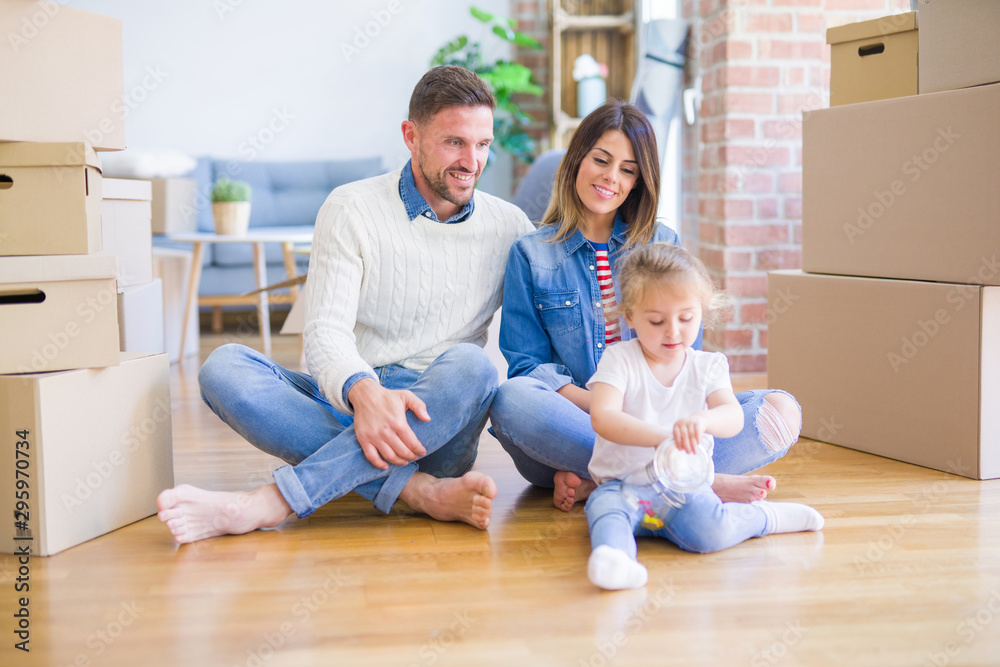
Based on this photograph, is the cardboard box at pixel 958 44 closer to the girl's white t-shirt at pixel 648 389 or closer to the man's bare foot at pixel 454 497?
the girl's white t-shirt at pixel 648 389

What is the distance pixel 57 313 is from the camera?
1.27m

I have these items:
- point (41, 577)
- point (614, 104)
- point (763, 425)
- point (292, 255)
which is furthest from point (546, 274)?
point (292, 255)

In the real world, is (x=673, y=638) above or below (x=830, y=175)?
below

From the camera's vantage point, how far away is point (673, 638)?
965 millimetres

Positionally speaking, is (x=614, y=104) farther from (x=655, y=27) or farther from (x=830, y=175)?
(x=655, y=27)

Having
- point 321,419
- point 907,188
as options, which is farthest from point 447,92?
point 907,188

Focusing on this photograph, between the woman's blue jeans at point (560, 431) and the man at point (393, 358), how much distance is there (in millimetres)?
48

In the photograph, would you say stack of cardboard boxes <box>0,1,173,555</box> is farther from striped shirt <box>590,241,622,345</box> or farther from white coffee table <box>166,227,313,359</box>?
white coffee table <box>166,227,313,359</box>

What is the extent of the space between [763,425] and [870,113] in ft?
2.58

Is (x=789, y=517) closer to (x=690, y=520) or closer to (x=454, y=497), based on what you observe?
(x=690, y=520)

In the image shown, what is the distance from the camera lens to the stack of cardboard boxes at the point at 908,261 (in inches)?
62.1

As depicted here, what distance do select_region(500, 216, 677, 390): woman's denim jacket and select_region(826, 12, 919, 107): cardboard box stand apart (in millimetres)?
654

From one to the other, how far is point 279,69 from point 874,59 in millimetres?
3347

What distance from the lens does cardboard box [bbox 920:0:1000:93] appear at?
1539mm
